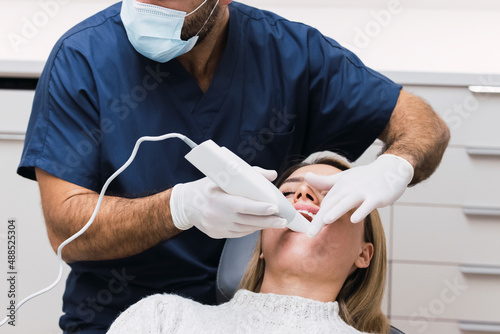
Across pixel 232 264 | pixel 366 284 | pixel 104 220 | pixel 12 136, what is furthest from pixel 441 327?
pixel 12 136

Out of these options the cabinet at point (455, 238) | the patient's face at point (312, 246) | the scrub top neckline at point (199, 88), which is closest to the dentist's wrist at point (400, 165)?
the patient's face at point (312, 246)

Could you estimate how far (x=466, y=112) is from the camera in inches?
87.2

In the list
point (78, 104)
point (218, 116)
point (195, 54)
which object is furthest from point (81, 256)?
point (195, 54)

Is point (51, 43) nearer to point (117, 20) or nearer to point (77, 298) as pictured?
point (117, 20)

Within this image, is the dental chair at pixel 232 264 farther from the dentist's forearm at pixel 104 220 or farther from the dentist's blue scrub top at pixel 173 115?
the dentist's forearm at pixel 104 220

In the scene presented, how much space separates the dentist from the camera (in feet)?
4.71

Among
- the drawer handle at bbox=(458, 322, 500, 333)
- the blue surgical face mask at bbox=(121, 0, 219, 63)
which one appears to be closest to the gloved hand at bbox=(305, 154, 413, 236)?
the blue surgical face mask at bbox=(121, 0, 219, 63)

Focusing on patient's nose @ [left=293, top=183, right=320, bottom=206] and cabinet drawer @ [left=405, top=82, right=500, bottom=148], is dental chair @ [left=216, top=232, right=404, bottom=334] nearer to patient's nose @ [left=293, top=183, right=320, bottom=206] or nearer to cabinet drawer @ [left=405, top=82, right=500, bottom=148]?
patient's nose @ [left=293, top=183, right=320, bottom=206]

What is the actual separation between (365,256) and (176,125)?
57 cm

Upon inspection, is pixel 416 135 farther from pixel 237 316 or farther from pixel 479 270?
pixel 479 270

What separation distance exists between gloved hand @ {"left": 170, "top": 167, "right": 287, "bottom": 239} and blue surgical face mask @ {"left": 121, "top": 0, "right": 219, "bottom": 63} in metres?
0.39

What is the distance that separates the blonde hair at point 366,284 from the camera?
4.93 ft

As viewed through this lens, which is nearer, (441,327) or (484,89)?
(484,89)

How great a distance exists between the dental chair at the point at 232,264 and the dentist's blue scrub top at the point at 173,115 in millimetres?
94
